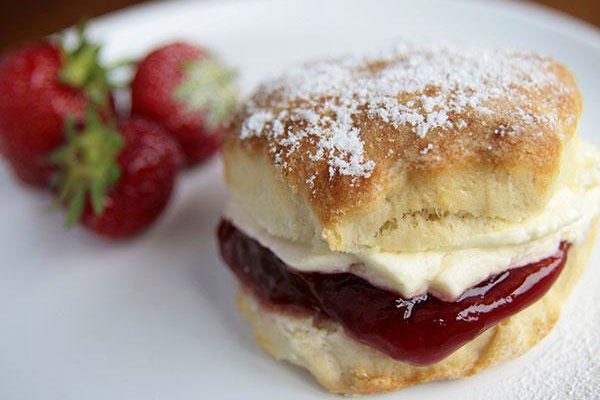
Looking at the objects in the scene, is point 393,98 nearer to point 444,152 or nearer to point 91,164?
point 444,152

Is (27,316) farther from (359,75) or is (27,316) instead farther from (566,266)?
(566,266)

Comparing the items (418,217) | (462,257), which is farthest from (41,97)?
(462,257)

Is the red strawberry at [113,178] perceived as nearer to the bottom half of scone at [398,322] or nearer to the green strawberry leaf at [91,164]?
the green strawberry leaf at [91,164]

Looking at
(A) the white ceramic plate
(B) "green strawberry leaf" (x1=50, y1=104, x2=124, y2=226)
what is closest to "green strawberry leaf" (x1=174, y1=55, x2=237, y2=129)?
(A) the white ceramic plate

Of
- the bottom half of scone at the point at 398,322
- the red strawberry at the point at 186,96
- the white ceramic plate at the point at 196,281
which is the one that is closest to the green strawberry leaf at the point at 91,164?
the white ceramic plate at the point at 196,281

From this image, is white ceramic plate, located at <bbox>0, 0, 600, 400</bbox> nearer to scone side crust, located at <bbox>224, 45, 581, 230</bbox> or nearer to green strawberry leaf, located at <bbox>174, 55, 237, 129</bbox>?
green strawberry leaf, located at <bbox>174, 55, 237, 129</bbox>

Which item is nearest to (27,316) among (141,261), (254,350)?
(141,261)

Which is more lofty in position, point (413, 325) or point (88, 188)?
point (413, 325)
